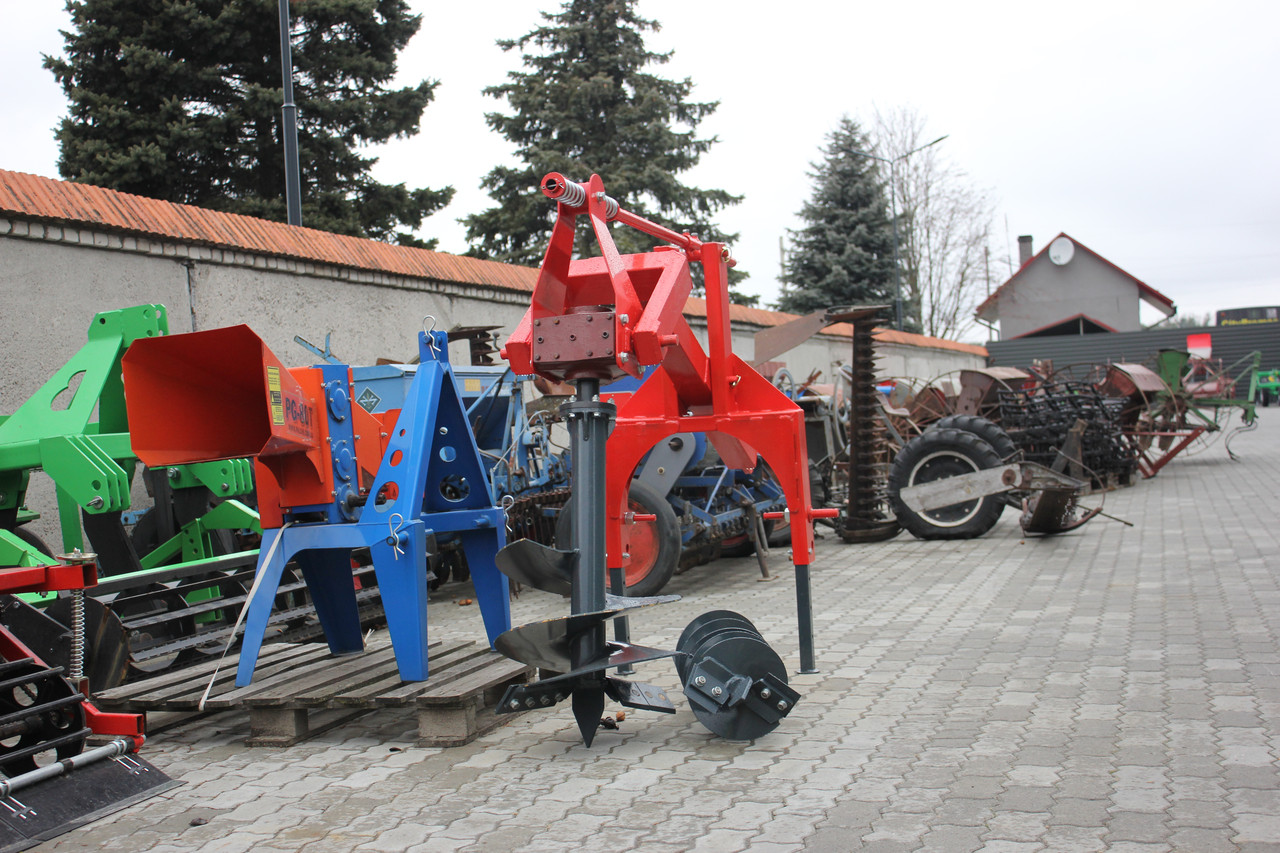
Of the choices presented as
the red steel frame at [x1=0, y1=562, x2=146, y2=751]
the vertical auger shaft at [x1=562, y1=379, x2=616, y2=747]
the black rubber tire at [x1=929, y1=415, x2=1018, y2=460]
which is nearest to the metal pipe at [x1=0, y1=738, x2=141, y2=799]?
the red steel frame at [x1=0, y1=562, x2=146, y2=751]

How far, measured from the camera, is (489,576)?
4.85 metres

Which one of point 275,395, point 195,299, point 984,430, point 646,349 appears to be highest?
point 195,299

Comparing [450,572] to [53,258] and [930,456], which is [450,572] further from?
[930,456]

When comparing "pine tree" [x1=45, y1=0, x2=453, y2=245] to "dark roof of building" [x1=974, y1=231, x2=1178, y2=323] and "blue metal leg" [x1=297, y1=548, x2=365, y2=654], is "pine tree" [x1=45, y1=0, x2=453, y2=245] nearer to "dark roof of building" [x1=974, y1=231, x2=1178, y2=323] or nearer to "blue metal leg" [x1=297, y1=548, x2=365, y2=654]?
"blue metal leg" [x1=297, y1=548, x2=365, y2=654]

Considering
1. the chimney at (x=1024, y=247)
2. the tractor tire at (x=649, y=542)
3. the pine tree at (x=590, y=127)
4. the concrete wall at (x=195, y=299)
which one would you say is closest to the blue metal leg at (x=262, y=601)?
the tractor tire at (x=649, y=542)

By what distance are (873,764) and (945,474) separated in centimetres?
700

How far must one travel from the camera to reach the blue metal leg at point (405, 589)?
4223 mm

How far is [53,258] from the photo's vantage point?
7.31m

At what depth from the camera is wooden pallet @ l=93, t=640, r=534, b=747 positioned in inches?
161

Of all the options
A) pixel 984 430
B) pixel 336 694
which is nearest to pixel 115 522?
pixel 336 694

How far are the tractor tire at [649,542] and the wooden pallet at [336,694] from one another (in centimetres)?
263

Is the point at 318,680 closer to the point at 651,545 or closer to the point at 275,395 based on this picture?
the point at 275,395

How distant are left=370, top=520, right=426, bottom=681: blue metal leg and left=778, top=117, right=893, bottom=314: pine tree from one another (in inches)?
1064

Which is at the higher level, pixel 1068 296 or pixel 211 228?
pixel 1068 296
